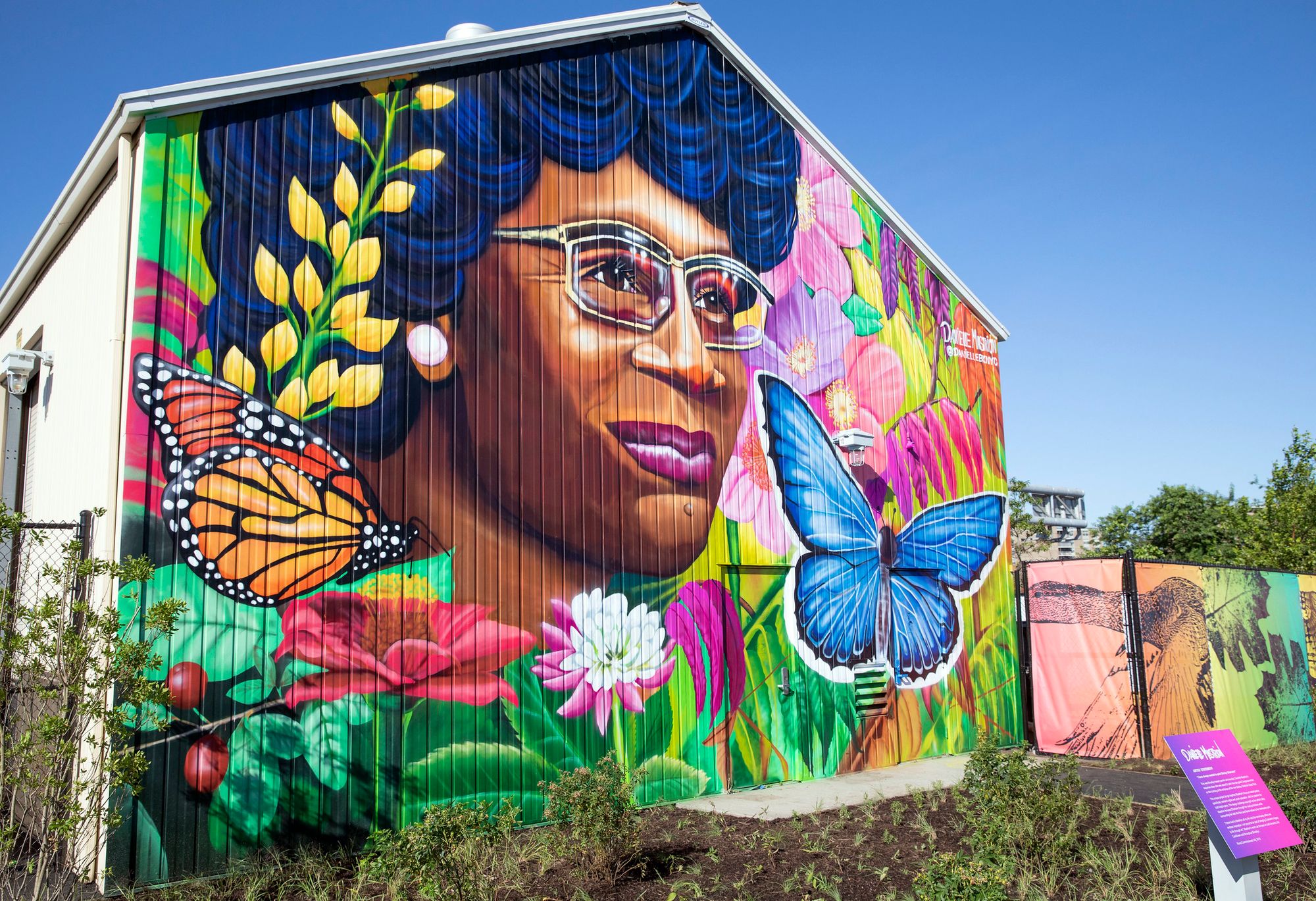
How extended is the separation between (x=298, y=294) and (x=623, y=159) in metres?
3.80

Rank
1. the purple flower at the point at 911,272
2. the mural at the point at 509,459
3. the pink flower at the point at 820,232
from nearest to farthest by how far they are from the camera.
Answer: the mural at the point at 509,459, the pink flower at the point at 820,232, the purple flower at the point at 911,272

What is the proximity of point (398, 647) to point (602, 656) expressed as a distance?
2.02 m

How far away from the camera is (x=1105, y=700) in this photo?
12.1 metres

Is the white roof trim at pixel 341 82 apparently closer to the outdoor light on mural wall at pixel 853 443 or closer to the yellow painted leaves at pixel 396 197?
the yellow painted leaves at pixel 396 197

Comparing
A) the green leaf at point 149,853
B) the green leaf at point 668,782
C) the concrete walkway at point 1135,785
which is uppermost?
the green leaf at point 149,853

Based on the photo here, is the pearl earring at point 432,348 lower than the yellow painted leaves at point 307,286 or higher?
lower

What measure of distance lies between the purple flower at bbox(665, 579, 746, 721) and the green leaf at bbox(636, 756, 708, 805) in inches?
23.0

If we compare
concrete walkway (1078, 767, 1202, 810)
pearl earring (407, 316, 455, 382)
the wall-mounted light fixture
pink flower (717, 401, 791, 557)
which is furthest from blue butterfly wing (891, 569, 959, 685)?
the wall-mounted light fixture

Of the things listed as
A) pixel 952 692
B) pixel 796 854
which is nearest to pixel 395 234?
pixel 796 854

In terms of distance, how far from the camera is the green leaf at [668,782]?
9055 mm

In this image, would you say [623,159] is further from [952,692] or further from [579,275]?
[952,692]

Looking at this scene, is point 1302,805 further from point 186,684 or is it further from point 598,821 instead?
point 186,684

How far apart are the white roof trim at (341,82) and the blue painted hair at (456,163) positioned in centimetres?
14

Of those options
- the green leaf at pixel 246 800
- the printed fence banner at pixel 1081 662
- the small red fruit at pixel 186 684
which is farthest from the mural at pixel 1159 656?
the small red fruit at pixel 186 684
